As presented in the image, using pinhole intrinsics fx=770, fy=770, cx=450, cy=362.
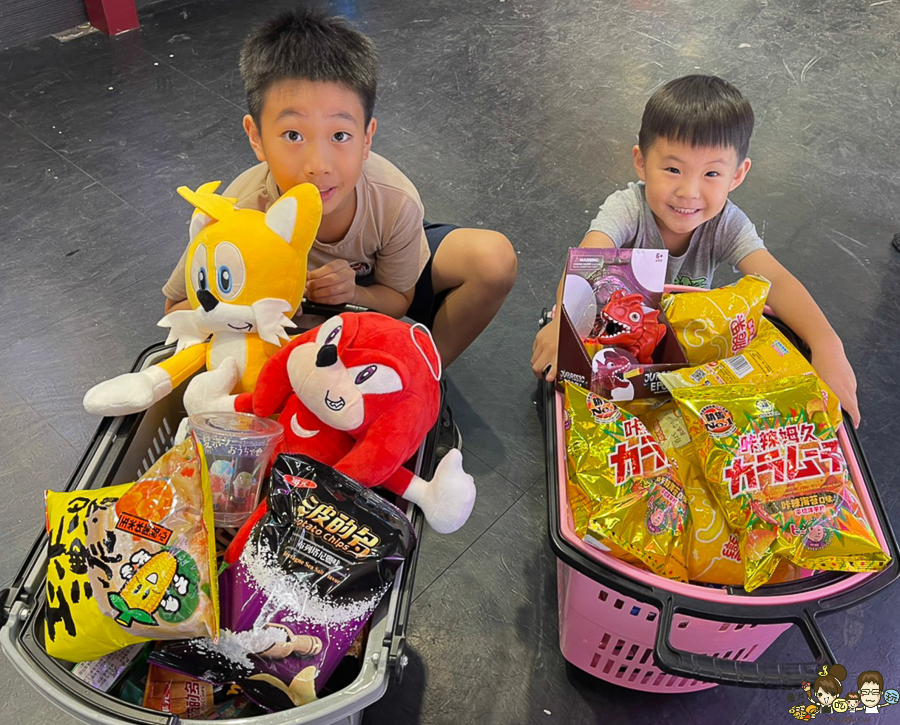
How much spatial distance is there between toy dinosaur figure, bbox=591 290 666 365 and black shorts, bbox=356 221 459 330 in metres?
0.34

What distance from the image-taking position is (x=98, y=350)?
141cm

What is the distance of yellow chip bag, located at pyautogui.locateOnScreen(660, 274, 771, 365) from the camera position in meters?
0.96

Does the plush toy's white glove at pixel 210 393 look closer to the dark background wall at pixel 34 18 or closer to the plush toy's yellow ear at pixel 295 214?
the plush toy's yellow ear at pixel 295 214

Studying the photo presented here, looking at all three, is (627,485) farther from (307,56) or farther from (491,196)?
(491,196)

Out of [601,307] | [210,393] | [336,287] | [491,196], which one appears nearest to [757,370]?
[601,307]

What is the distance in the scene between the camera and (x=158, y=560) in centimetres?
69

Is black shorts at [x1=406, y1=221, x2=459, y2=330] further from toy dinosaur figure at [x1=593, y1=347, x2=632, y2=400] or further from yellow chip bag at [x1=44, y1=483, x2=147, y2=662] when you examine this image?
yellow chip bag at [x1=44, y1=483, x2=147, y2=662]

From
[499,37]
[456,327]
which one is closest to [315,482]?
[456,327]

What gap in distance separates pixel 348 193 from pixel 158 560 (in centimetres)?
54

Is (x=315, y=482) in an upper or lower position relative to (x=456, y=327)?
upper

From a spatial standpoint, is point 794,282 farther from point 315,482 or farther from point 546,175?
point 546,175

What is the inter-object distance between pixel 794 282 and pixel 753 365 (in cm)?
24

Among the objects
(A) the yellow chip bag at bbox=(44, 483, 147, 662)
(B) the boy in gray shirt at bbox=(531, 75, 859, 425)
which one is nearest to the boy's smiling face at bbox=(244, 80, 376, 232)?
(B) the boy in gray shirt at bbox=(531, 75, 859, 425)

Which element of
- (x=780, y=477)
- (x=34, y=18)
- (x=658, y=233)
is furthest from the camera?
(x=34, y=18)
